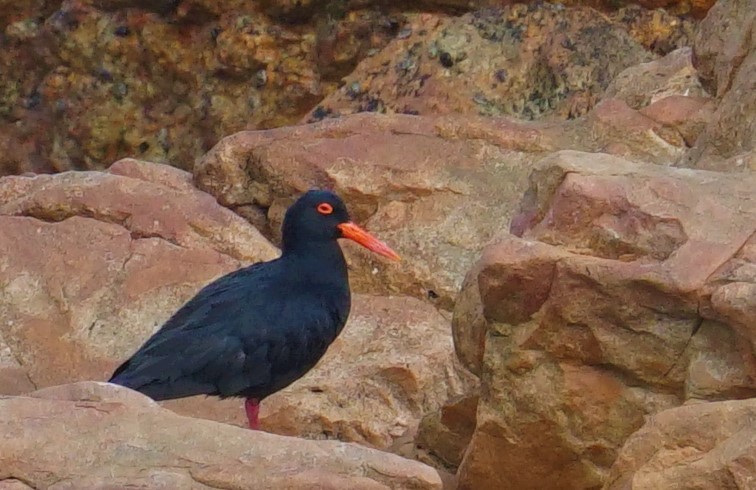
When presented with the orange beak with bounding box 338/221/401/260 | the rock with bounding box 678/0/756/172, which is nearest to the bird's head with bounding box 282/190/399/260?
the orange beak with bounding box 338/221/401/260

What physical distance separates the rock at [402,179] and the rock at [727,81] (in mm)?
980

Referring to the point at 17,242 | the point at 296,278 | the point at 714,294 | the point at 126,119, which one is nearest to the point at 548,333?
the point at 714,294

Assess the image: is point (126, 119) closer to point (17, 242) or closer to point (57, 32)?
point (57, 32)

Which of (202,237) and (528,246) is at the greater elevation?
(528,246)

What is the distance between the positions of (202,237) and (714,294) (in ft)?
10.9

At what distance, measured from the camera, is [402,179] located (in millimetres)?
7543

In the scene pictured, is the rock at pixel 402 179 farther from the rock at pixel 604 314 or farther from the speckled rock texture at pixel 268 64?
the rock at pixel 604 314

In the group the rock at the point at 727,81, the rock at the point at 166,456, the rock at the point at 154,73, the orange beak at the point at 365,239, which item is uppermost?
the rock at the point at 727,81

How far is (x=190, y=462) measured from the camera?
160 inches

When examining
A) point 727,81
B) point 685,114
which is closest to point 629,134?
point 685,114

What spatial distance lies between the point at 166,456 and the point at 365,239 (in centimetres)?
296

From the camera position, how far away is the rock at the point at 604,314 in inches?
183

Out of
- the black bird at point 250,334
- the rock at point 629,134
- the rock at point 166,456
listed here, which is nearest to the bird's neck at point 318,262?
the black bird at point 250,334

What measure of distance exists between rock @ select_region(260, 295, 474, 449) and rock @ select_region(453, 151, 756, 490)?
4.14ft
